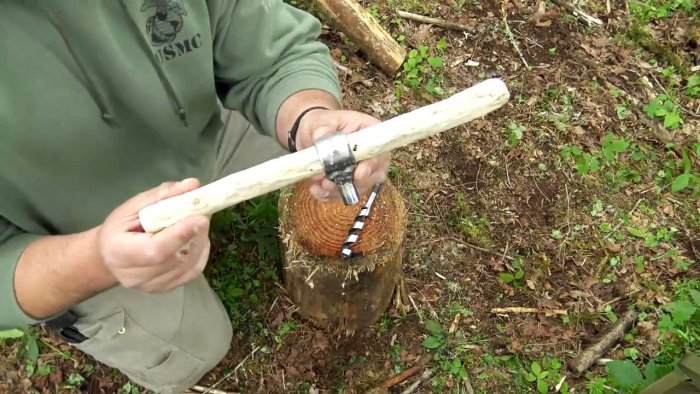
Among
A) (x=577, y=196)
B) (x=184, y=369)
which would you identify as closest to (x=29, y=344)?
(x=184, y=369)

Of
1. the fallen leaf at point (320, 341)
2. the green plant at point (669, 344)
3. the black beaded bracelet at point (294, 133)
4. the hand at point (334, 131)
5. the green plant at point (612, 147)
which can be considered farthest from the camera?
the green plant at point (612, 147)

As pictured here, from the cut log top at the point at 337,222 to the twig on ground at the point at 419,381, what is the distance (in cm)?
76

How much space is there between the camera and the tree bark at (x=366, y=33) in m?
2.99

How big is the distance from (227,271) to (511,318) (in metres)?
1.34

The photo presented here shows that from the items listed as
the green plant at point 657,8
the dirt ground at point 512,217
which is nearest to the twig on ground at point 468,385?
the dirt ground at point 512,217

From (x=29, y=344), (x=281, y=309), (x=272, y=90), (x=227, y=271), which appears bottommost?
(x=281, y=309)

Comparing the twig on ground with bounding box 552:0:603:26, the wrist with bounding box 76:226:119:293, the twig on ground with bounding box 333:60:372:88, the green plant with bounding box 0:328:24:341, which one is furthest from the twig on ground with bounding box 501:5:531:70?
the green plant with bounding box 0:328:24:341

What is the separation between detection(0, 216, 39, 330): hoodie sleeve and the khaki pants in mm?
353

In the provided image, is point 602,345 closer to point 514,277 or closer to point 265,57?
point 514,277

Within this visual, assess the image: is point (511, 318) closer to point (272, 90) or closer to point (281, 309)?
point (281, 309)

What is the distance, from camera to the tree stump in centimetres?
190

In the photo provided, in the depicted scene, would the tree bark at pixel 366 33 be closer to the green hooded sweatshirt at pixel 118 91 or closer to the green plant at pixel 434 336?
the green hooded sweatshirt at pixel 118 91

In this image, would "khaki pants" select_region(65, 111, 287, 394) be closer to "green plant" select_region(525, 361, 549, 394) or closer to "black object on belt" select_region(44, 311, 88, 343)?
"black object on belt" select_region(44, 311, 88, 343)

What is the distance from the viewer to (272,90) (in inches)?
70.3
